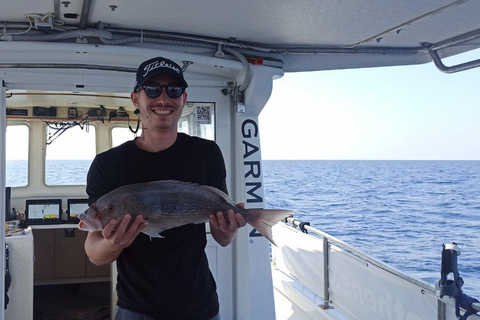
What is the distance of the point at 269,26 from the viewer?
4367 millimetres

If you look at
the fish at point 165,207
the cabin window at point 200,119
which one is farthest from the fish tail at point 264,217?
the cabin window at point 200,119

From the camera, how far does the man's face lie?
2.62 meters

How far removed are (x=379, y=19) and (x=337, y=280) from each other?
10.3 feet

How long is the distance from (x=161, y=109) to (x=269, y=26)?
2.12 metres

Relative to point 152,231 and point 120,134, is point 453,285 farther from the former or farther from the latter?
point 120,134

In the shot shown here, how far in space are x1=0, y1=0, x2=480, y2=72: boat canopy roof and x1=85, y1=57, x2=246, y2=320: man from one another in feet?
4.32

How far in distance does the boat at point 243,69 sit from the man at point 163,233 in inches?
38.9

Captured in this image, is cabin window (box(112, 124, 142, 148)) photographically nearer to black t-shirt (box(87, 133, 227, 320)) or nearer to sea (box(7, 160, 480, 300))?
sea (box(7, 160, 480, 300))

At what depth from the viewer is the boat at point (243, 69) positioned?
3900 millimetres

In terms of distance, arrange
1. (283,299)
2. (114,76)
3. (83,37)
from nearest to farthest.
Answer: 1. (83,37)
2. (114,76)
3. (283,299)

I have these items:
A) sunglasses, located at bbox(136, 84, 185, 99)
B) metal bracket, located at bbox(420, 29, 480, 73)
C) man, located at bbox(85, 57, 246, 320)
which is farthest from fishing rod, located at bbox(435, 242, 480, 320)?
sunglasses, located at bbox(136, 84, 185, 99)

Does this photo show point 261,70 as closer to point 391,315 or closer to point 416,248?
point 391,315

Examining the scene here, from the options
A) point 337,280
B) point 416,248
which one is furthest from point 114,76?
point 416,248

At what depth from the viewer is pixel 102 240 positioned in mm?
2473
